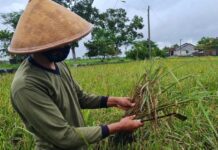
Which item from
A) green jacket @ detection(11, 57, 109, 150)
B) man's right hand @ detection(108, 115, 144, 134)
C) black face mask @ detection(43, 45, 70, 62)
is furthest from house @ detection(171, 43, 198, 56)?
black face mask @ detection(43, 45, 70, 62)

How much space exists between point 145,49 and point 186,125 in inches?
35.8

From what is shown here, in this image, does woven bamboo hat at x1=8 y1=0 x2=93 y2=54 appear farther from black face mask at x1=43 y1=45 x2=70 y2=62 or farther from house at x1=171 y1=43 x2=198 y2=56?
house at x1=171 y1=43 x2=198 y2=56

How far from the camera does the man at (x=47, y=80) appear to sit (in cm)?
199

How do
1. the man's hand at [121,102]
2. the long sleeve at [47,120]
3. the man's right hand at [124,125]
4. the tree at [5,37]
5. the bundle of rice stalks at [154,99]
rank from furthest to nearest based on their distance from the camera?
the tree at [5,37]
the man's hand at [121,102]
the bundle of rice stalks at [154,99]
the man's right hand at [124,125]
the long sleeve at [47,120]

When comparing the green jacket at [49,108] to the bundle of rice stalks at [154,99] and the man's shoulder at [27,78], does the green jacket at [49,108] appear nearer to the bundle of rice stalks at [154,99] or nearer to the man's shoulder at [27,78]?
the man's shoulder at [27,78]

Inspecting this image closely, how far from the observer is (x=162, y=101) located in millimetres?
2424

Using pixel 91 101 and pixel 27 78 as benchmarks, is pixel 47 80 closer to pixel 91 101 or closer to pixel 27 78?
pixel 27 78

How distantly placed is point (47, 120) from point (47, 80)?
0.69ft

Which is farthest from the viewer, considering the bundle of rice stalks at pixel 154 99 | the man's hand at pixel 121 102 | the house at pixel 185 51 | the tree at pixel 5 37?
the tree at pixel 5 37

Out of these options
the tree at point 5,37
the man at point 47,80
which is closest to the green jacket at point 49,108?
the man at point 47,80

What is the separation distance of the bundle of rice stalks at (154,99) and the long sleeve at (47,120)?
400 mm

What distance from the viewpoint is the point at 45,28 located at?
2.04 metres

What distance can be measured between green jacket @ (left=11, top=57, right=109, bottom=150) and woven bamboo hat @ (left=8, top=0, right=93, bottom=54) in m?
0.14

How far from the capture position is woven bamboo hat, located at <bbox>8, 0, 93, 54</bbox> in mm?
1995
